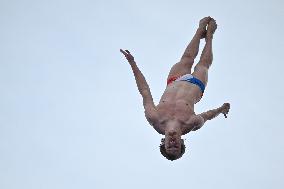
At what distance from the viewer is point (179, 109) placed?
10.2 metres

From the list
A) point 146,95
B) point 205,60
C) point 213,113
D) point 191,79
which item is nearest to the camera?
point 146,95

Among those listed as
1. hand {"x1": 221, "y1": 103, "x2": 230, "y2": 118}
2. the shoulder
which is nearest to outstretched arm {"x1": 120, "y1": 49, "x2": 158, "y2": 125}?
the shoulder

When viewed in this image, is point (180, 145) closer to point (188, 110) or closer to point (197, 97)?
point (188, 110)

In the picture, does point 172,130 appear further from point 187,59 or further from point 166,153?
point 187,59

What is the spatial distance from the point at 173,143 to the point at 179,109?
2.65 ft

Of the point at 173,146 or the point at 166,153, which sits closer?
the point at 173,146

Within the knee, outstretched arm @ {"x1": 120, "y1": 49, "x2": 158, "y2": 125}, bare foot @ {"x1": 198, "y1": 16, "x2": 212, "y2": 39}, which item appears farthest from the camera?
bare foot @ {"x1": 198, "y1": 16, "x2": 212, "y2": 39}

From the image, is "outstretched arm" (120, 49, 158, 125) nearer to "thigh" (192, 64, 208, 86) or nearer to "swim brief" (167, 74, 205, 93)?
"swim brief" (167, 74, 205, 93)

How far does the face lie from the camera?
981cm

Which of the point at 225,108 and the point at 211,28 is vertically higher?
the point at 211,28

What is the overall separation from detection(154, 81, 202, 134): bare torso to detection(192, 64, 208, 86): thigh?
23.8 inches

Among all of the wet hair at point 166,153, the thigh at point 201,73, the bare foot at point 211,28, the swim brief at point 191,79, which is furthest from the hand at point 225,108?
the bare foot at point 211,28

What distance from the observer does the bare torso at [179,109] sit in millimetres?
10102

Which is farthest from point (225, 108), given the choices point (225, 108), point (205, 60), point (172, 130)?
point (172, 130)
